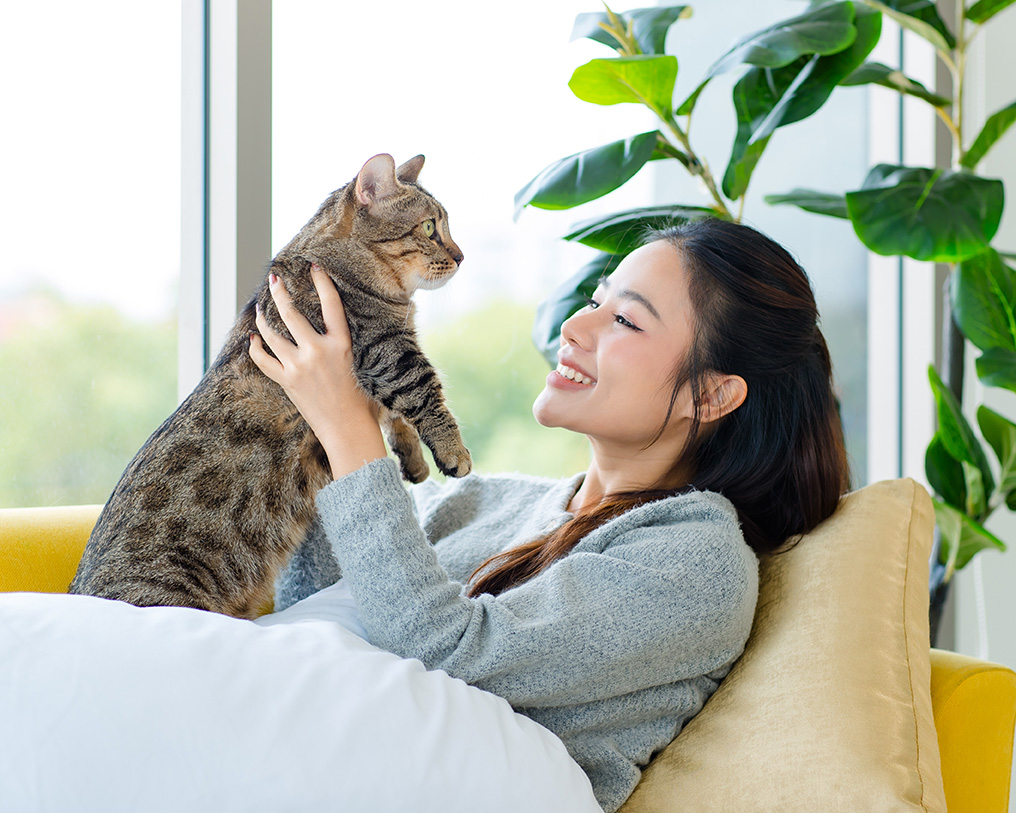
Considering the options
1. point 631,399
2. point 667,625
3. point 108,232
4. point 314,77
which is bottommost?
point 667,625

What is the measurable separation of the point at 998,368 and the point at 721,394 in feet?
2.83

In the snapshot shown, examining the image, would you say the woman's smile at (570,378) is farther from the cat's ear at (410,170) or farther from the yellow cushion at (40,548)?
the yellow cushion at (40,548)

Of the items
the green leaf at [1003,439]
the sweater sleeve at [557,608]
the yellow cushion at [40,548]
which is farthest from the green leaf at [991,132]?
the yellow cushion at [40,548]

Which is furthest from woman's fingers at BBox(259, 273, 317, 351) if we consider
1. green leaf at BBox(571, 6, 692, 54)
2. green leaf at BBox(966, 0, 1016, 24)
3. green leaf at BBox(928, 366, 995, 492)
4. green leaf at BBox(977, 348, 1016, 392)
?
green leaf at BBox(966, 0, 1016, 24)

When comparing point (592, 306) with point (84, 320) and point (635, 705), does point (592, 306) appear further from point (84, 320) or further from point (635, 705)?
point (84, 320)

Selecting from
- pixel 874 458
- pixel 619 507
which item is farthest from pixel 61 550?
pixel 874 458

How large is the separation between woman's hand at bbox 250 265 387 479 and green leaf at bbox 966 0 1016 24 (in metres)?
1.58

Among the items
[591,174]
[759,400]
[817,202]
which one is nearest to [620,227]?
[591,174]

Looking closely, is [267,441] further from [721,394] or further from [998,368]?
[998,368]

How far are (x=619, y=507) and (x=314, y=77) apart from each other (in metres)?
1.23

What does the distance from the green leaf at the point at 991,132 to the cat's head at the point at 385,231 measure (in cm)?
124

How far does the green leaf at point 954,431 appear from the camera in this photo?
1.66m

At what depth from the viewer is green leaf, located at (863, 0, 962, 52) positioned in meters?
1.73

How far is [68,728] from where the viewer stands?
609 millimetres
